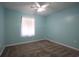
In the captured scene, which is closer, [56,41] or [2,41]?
[2,41]

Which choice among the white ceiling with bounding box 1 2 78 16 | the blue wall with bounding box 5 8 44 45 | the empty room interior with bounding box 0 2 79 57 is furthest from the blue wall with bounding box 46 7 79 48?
the blue wall with bounding box 5 8 44 45

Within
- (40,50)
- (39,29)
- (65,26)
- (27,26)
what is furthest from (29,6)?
(40,50)

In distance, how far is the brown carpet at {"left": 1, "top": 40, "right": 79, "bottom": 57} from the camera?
1.34 meters

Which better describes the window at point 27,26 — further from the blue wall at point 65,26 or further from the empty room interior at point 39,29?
the blue wall at point 65,26

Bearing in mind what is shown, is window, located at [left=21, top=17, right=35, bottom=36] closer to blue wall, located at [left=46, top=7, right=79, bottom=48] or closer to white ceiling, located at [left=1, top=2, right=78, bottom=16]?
white ceiling, located at [left=1, top=2, right=78, bottom=16]

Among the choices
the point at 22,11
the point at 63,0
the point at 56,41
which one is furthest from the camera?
the point at 56,41

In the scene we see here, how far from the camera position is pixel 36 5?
4.14 feet

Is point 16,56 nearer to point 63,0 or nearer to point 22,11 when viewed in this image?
point 22,11

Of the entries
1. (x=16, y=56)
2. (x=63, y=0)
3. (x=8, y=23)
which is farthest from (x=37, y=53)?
(x=63, y=0)

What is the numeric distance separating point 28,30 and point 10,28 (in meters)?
0.39

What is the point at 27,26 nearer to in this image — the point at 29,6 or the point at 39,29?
the point at 39,29

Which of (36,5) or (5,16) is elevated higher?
(36,5)

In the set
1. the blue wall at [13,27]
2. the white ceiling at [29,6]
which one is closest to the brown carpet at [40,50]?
the blue wall at [13,27]

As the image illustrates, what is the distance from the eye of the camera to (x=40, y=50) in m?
1.47
